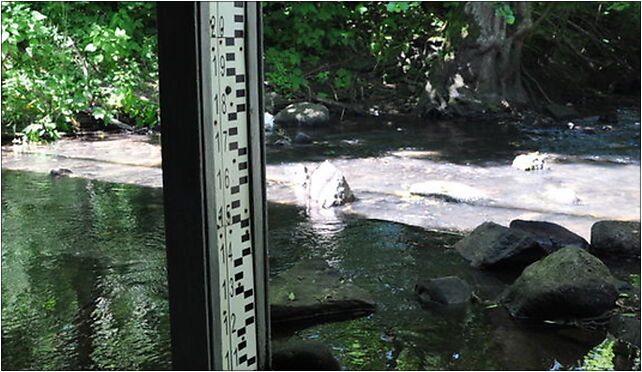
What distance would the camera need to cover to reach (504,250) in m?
5.50

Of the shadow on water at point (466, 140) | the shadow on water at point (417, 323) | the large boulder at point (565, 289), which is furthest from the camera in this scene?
the shadow on water at point (466, 140)

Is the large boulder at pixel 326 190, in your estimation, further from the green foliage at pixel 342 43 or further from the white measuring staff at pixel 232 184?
the green foliage at pixel 342 43

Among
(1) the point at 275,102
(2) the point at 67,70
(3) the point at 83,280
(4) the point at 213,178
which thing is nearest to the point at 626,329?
(4) the point at 213,178

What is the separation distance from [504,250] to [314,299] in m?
1.51

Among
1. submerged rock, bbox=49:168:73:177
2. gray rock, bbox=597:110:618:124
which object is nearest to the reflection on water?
submerged rock, bbox=49:168:73:177

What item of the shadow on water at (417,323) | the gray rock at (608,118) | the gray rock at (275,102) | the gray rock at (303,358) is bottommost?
the shadow on water at (417,323)

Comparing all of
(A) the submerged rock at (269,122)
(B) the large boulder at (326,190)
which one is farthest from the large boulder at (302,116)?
(B) the large boulder at (326,190)

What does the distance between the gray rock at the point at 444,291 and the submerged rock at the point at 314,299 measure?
1.18ft

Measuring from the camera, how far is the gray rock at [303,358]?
3672 mm

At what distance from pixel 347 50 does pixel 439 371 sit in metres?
12.4

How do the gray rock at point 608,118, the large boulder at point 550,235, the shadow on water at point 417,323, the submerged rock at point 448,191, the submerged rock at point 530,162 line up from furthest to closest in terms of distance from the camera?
the gray rock at point 608,118, the submerged rock at point 530,162, the submerged rock at point 448,191, the large boulder at point 550,235, the shadow on water at point 417,323

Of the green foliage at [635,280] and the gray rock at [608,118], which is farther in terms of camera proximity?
the gray rock at [608,118]

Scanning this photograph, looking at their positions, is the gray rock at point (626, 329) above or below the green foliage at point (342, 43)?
below

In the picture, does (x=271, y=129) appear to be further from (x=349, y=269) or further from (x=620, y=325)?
(x=620, y=325)
